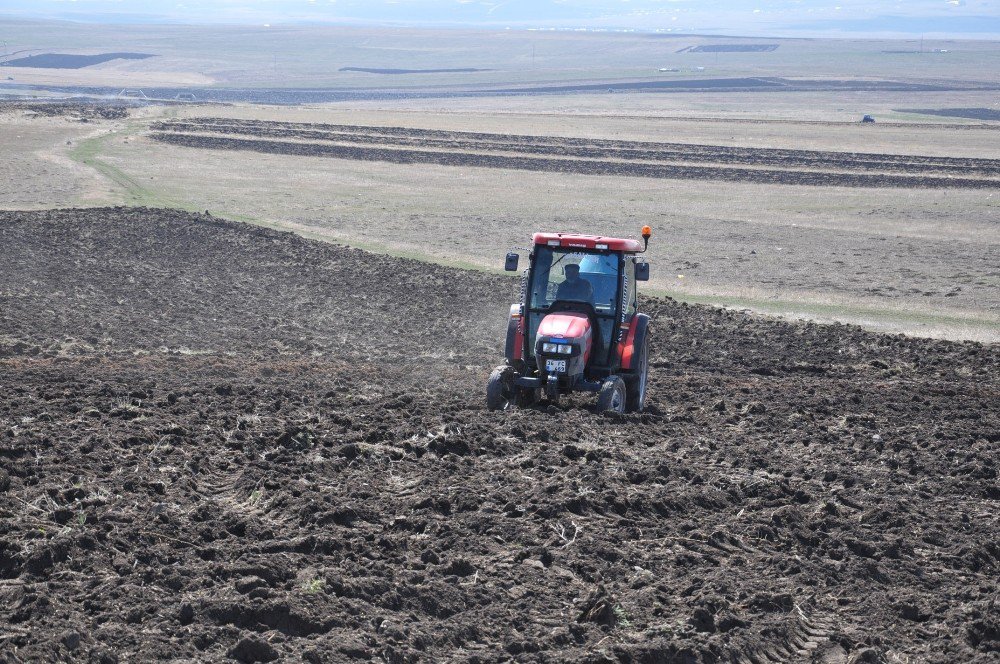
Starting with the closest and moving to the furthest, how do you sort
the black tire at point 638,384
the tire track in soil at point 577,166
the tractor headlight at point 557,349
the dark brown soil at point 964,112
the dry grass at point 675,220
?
the tractor headlight at point 557,349
the black tire at point 638,384
the dry grass at point 675,220
the tire track in soil at point 577,166
the dark brown soil at point 964,112

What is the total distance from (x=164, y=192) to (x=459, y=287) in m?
18.3

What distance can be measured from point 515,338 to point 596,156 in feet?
132

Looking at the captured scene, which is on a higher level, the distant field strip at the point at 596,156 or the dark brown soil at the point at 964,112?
the dark brown soil at the point at 964,112

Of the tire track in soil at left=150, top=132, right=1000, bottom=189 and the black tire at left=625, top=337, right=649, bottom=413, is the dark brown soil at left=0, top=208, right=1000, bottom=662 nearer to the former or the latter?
the black tire at left=625, top=337, right=649, bottom=413

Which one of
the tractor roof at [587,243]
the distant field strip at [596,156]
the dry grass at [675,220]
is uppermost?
the distant field strip at [596,156]

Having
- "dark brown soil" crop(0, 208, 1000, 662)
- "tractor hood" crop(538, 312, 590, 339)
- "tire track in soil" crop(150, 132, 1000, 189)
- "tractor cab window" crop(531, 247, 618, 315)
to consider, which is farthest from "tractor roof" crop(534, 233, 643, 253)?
"tire track in soil" crop(150, 132, 1000, 189)

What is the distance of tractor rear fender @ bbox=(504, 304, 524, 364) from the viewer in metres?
13.5

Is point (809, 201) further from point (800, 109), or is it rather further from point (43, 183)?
point (800, 109)

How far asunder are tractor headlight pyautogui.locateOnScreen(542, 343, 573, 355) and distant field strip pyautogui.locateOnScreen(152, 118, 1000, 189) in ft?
110

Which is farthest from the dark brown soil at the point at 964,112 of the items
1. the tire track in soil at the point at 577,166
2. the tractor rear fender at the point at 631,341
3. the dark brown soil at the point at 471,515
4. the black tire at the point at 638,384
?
the tractor rear fender at the point at 631,341

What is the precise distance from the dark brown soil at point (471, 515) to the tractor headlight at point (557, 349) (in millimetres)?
658

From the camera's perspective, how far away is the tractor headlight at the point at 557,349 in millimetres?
12586

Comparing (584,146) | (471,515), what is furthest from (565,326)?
(584,146)

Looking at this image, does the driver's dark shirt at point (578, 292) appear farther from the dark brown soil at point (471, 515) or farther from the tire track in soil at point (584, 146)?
the tire track in soil at point (584, 146)
